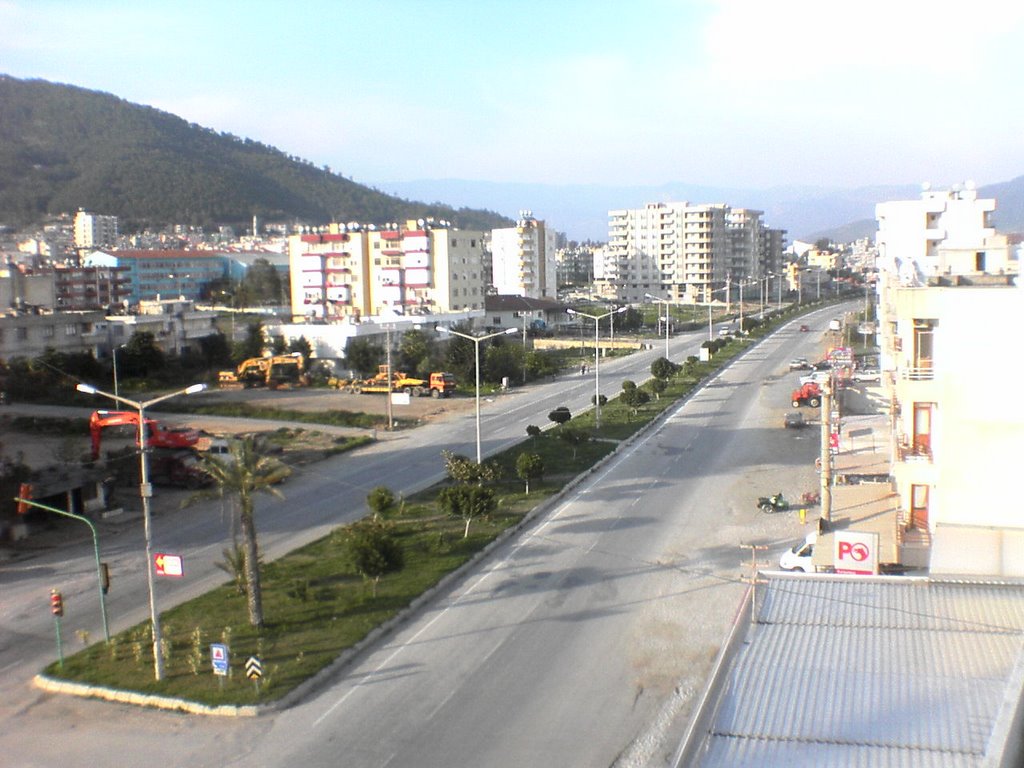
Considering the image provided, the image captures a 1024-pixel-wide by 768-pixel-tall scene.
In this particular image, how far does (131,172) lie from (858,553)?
5888 inches

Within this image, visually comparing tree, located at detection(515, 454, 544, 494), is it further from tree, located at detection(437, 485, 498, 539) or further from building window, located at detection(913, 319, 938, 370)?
building window, located at detection(913, 319, 938, 370)

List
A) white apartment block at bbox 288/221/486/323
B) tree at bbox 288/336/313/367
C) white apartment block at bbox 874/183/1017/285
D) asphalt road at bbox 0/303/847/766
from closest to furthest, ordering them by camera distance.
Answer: asphalt road at bbox 0/303/847/766 → white apartment block at bbox 874/183/1017/285 → tree at bbox 288/336/313/367 → white apartment block at bbox 288/221/486/323

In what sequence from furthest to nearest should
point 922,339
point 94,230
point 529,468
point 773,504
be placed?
point 94,230
point 529,468
point 773,504
point 922,339

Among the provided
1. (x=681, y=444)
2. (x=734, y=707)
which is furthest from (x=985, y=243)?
(x=734, y=707)

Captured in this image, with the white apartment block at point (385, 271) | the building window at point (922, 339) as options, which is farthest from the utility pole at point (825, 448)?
the white apartment block at point (385, 271)

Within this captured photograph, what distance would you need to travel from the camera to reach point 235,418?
32156mm

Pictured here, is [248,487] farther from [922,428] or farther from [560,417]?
[560,417]

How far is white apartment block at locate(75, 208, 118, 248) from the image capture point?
117 meters

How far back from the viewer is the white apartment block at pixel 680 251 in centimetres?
9762

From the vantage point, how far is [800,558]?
1491cm

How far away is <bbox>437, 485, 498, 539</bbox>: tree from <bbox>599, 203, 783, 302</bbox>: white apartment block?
82.4 metres

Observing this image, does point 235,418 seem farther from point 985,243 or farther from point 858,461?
point 985,243

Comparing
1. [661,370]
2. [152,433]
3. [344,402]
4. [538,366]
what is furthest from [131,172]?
[152,433]

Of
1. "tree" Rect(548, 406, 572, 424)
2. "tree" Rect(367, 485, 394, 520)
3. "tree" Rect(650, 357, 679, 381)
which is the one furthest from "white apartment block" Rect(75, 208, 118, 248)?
"tree" Rect(367, 485, 394, 520)
